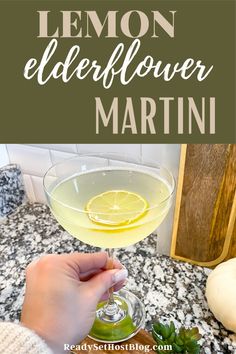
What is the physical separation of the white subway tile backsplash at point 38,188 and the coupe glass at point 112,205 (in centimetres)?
25

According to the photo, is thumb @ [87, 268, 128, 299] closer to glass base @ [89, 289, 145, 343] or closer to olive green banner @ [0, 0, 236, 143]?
glass base @ [89, 289, 145, 343]

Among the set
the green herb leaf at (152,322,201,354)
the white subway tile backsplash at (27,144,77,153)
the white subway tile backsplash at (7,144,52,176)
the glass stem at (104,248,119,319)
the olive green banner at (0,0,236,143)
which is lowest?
the glass stem at (104,248,119,319)

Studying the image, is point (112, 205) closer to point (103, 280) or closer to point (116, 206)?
point (116, 206)

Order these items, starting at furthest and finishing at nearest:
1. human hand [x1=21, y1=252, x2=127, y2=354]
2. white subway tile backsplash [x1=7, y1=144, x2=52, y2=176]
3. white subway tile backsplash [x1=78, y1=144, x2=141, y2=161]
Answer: white subway tile backsplash [x1=7, y1=144, x2=52, y2=176]
white subway tile backsplash [x1=78, y1=144, x2=141, y2=161]
human hand [x1=21, y1=252, x2=127, y2=354]

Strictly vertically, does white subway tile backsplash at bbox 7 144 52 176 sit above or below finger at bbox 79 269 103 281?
above

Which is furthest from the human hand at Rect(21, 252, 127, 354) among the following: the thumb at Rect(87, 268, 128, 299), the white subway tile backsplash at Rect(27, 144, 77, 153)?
the white subway tile backsplash at Rect(27, 144, 77, 153)

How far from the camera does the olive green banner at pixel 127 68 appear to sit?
0.53 metres

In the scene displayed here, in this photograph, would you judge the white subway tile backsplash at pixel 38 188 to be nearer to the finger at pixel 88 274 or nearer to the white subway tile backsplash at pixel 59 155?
the white subway tile backsplash at pixel 59 155

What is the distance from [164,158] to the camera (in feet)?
2.01

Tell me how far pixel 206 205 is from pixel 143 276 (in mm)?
183

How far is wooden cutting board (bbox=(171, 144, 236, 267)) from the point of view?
0.57m

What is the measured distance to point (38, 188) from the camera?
0.88 meters

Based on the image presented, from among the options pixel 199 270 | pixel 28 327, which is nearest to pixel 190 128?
pixel 199 270

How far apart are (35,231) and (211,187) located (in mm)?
418
